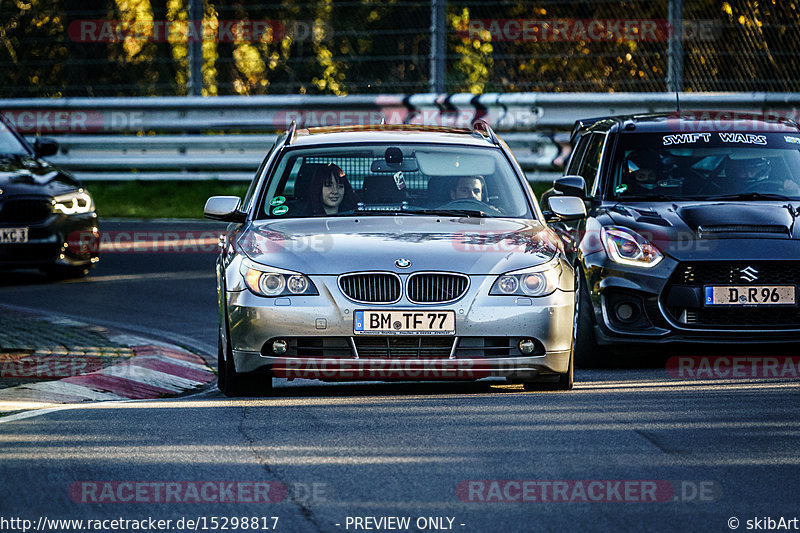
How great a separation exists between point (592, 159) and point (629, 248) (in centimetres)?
182

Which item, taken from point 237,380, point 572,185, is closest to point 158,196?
point 572,185

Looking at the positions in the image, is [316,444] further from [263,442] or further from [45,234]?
[45,234]

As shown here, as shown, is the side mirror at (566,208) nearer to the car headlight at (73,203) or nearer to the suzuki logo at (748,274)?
the suzuki logo at (748,274)

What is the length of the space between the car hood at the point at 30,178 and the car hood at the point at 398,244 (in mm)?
6126

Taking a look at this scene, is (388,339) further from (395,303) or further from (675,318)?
(675,318)

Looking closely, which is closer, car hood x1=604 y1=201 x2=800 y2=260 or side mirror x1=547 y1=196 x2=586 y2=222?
side mirror x1=547 y1=196 x2=586 y2=222

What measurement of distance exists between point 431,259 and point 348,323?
548 millimetres

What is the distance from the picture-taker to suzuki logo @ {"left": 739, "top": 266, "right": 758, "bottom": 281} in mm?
9391

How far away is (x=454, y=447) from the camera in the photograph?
6.66 m

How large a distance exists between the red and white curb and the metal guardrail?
951cm

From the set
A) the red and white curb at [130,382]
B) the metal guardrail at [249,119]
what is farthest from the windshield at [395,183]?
the metal guardrail at [249,119]

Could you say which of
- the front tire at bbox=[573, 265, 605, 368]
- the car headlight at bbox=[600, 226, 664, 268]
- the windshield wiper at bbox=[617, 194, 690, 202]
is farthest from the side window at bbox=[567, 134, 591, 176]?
the front tire at bbox=[573, 265, 605, 368]

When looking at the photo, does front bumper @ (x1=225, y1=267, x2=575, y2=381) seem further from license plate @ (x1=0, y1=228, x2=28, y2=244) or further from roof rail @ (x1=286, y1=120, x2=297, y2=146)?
license plate @ (x1=0, y1=228, x2=28, y2=244)

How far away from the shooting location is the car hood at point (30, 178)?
14.3 meters
